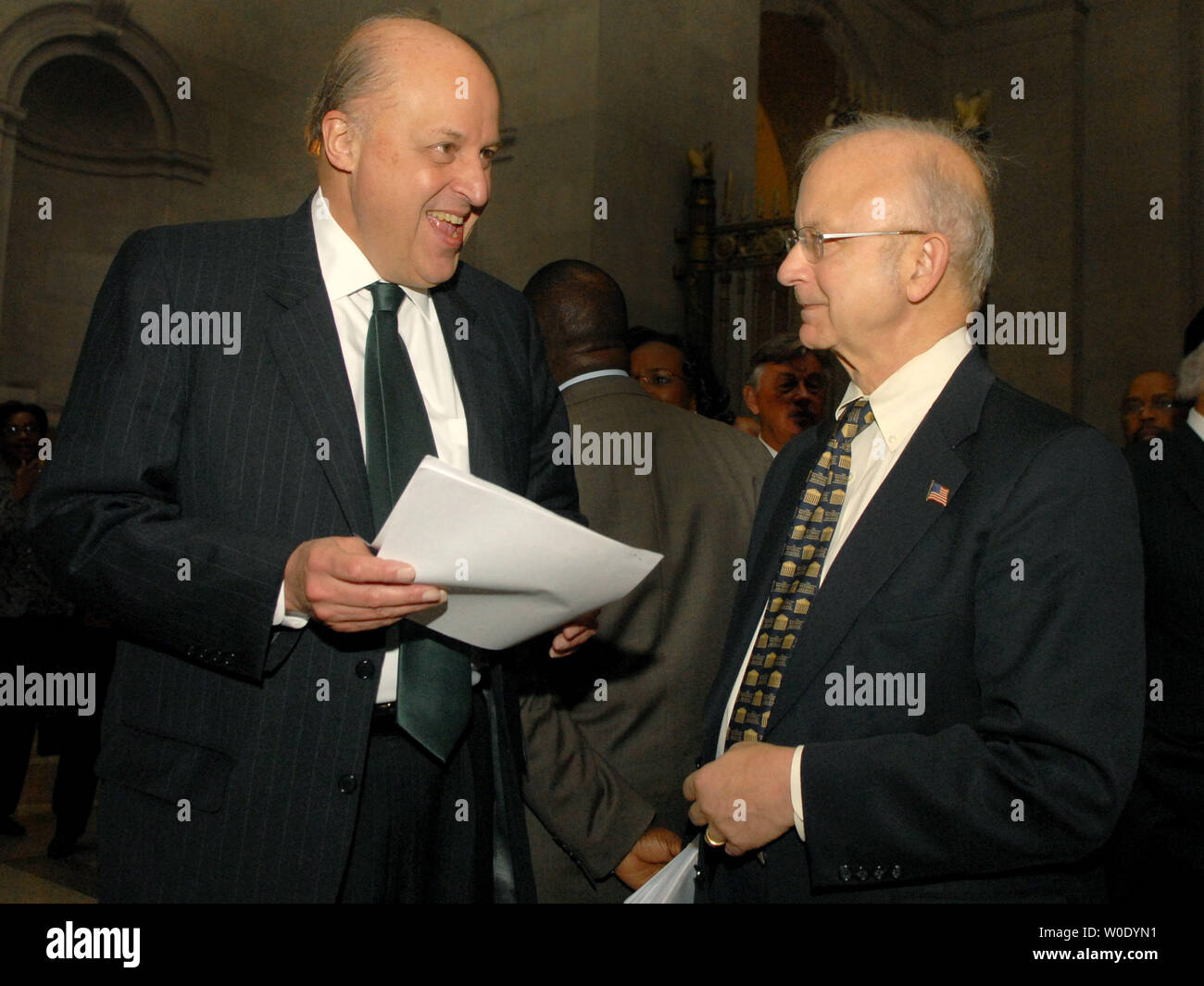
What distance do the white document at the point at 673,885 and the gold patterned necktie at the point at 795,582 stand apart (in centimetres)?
26

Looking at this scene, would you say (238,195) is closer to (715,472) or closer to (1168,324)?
(715,472)

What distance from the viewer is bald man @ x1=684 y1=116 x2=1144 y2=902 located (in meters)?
1.47

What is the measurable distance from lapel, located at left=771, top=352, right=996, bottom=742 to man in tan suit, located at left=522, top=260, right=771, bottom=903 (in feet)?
2.77

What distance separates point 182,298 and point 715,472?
4.96 feet

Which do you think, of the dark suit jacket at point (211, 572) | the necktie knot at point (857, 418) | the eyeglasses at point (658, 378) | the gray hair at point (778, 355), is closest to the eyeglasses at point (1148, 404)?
the gray hair at point (778, 355)

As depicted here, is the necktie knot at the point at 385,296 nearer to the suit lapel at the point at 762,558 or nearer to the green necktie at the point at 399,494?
the green necktie at the point at 399,494

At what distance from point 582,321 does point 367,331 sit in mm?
1159

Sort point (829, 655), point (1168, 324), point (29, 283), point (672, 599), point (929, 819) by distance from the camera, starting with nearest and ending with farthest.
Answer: point (929, 819)
point (829, 655)
point (672, 599)
point (29, 283)
point (1168, 324)

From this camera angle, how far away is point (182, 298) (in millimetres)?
1737

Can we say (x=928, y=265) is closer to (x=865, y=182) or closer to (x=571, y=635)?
(x=865, y=182)

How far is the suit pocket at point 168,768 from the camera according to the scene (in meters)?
1.63

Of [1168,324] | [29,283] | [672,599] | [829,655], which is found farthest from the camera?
[1168,324]

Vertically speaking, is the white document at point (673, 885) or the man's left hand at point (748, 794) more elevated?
the man's left hand at point (748, 794)

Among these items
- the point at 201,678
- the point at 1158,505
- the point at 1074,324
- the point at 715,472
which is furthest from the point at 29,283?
the point at 1074,324
